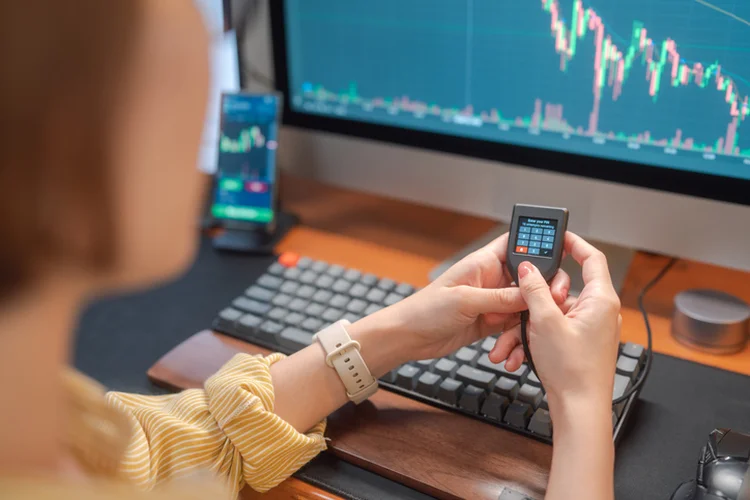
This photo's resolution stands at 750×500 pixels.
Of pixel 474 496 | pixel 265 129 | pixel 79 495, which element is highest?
pixel 265 129

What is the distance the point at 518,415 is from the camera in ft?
2.07

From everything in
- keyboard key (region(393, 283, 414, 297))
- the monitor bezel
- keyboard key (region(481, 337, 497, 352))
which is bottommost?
keyboard key (region(481, 337, 497, 352))

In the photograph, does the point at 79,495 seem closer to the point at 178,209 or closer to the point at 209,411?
the point at 178,209

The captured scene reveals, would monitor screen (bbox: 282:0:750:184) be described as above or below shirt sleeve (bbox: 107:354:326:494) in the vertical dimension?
above

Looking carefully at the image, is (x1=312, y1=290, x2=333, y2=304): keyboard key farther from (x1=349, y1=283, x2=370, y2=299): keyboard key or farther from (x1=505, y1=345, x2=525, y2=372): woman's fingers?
(x1=505, y1=345, x2=525, y2=372): woman's fingers

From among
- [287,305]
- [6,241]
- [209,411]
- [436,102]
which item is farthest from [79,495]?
[436,102]

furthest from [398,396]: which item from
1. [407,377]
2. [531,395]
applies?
[531,395]

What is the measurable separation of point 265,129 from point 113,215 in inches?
26.2

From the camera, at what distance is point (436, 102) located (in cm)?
89

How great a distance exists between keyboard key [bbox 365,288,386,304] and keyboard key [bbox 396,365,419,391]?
112 millimetres

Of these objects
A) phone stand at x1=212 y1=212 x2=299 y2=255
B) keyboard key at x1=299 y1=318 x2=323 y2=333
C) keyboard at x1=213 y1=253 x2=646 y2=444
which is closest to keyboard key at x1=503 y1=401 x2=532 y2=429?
keyboard at x1=213 y1=253 x2=646 y2=444

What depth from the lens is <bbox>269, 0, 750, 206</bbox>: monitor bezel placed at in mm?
743

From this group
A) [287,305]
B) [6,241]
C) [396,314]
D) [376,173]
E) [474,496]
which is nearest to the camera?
[6,241]

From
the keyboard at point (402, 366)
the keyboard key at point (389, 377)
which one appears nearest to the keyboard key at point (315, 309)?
the keyboard at point (402, 366)
